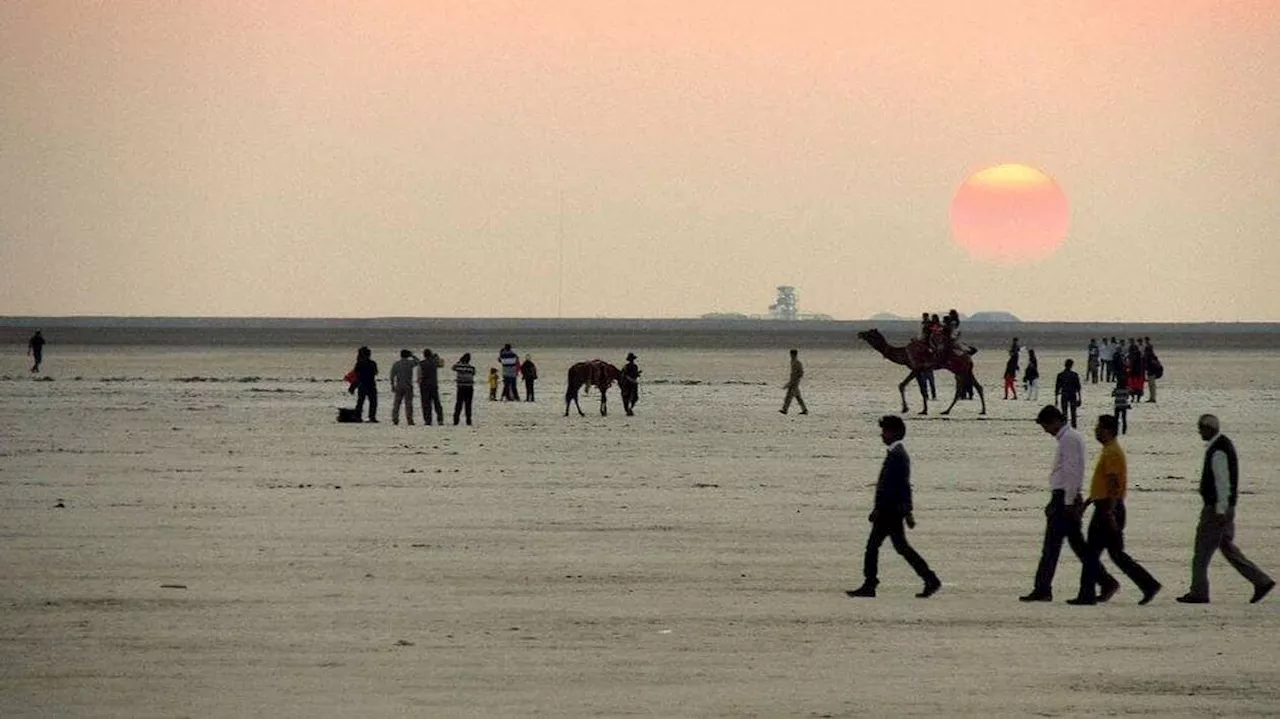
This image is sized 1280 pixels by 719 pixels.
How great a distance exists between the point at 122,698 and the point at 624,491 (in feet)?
46.1

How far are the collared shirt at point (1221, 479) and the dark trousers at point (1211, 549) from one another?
0.20ft

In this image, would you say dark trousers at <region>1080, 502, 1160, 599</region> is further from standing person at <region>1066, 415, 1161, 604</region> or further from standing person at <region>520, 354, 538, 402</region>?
standing person at <region>520, 354, 538, 402</region>

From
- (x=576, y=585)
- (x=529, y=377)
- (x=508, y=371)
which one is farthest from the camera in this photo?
(x=529, y=377)

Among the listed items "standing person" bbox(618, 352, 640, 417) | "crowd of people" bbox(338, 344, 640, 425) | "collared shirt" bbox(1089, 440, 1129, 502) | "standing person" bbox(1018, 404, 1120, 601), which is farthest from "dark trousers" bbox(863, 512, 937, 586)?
"standing person" bbox(618, 352, 640, 417)

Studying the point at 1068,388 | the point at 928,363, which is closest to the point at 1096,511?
the point at 1068,388

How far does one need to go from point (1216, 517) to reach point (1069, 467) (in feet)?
3.81

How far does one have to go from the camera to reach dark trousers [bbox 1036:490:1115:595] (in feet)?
52.9

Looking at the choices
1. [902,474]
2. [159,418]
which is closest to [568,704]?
[902,474]

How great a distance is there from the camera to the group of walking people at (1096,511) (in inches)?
630

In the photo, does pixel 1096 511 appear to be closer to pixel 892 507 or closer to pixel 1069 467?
pixel 1069 467

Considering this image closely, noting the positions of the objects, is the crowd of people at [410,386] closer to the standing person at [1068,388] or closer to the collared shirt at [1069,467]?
the standing person at [1068,388]

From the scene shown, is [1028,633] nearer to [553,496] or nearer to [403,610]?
[403,610]

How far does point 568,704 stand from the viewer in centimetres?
1228

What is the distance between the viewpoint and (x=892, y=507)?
1625cm
